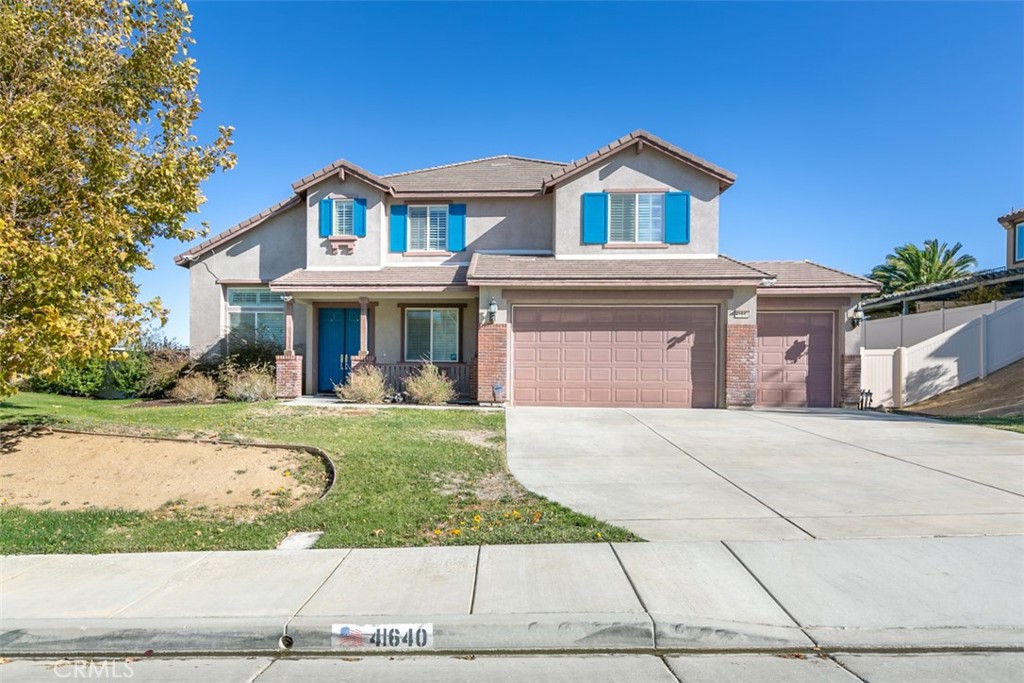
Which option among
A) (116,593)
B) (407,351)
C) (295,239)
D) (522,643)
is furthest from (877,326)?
(116,593)

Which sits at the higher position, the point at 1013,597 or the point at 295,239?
the point at 295,239

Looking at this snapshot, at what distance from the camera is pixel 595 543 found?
512 centimetres

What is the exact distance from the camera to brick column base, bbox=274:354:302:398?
1520 cm

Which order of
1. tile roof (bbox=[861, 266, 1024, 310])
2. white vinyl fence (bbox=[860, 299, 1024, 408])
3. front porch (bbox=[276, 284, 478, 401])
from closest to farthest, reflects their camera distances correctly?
front porch (bbox=[276, 284, 478, 401]) → white vinyl fence (bbox=[860, 299, 1024, 408]) → tile roof (bbox=[861, 266, 1024, 310])

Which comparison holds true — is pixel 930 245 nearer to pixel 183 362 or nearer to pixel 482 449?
pixel 482 449

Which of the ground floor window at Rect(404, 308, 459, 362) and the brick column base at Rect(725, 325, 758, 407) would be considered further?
the ground floor window at Rect(404, 308, 459, 362)

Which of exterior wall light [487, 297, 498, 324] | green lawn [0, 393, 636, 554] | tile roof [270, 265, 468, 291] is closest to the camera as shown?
green lawn [0, 393, 636, 554]

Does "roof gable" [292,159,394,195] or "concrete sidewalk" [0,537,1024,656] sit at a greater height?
"roof gable" [292,159,394,195]

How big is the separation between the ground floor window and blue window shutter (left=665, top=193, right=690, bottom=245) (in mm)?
6468

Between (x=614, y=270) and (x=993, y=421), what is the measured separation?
9121 mm

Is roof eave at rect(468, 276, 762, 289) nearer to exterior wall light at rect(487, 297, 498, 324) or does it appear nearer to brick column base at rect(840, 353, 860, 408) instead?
exterior wall light at rect(487, 297, 498, 324)

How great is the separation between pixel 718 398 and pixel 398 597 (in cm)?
1210

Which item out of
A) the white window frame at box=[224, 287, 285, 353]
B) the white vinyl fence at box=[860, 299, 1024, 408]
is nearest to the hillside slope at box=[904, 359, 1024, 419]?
the white vinyl fence at box=[860, 299, 1024, 408]

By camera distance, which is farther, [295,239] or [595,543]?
[295,239]
